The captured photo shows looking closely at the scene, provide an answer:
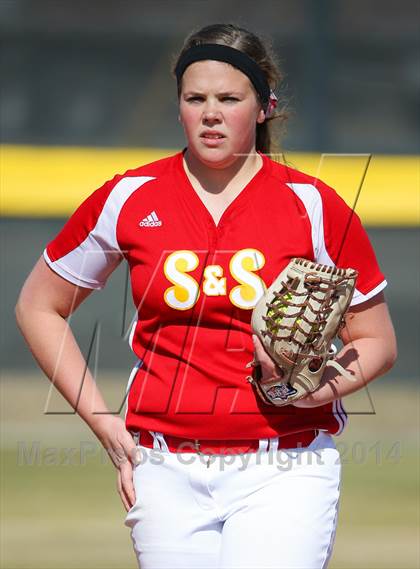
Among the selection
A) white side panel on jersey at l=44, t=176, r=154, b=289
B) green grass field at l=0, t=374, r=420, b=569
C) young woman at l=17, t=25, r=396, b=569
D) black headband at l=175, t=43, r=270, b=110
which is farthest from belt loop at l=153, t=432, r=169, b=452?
green grass field at l=0, t=374, r=420, b=569

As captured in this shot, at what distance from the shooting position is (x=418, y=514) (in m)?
5.00

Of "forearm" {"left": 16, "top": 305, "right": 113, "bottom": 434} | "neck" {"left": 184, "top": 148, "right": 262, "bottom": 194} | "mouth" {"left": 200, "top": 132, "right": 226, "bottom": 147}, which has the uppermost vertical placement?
"mouth" {"left": 200, "top": 132, "right": 226, "bottom": 147}

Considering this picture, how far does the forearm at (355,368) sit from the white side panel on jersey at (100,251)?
0.58m

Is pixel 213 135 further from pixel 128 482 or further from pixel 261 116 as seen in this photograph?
pixel 128 482

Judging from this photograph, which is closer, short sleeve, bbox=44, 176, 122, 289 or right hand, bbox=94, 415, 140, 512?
right hand, bbox=94, 415, 140, 512

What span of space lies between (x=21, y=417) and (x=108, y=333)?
93 cm

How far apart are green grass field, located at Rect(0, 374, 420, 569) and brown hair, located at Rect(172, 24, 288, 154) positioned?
2134 millimetres

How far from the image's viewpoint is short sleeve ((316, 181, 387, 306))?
261cm

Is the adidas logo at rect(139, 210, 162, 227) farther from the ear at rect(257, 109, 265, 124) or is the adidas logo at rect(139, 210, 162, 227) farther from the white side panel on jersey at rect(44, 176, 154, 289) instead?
the ear at rect(257, 109, 265, 124)

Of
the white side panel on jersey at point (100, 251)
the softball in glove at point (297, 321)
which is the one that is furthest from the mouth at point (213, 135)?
the softball in glove at point (297, 321)

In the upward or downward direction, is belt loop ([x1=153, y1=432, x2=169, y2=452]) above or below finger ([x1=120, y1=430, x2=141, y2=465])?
above

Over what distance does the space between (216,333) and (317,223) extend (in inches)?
13.5

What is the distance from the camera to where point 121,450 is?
8.60 feet

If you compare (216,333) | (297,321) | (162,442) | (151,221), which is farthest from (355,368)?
(151,221)
